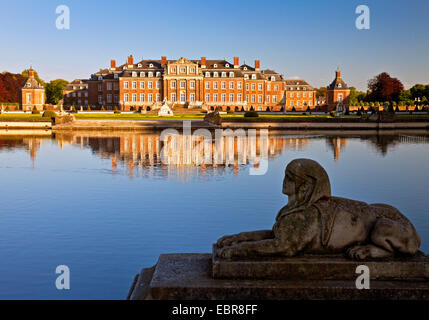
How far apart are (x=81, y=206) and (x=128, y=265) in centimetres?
386

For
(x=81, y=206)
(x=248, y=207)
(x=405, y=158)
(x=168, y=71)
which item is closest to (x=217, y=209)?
(x=248, y=207)

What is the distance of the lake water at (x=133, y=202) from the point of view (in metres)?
6.02

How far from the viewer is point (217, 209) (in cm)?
917

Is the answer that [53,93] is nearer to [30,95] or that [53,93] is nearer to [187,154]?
[30,95]

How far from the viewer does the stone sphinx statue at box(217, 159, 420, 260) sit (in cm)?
408

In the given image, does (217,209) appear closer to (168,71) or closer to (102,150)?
(102,150)

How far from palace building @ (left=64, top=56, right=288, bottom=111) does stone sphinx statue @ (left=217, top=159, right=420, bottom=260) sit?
2551 inches

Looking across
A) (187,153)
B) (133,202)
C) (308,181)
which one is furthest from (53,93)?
(308,181)

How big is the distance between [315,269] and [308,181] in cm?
78

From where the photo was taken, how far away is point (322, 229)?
4.10 meters

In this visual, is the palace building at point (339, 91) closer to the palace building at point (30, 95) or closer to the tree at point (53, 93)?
the palace building at point (30, 95)

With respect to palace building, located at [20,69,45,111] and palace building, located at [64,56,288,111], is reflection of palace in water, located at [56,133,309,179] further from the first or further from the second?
palace building, located at [20,69,45,111]

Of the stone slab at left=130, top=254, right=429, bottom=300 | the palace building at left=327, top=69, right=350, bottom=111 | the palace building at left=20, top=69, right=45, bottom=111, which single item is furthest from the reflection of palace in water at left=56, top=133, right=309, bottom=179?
the palace building at left=327, top=69, right=350, bottom=111

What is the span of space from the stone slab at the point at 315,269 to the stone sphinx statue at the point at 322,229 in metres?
0.10
